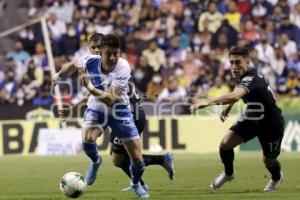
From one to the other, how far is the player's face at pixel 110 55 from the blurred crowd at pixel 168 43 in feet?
47.5

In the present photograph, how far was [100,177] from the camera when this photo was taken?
18.0m

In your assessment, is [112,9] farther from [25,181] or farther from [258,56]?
[25,181]

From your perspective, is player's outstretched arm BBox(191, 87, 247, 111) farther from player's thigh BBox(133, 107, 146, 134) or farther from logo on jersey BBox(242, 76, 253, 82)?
player's thigh BBox(133, 107, 146, 134)

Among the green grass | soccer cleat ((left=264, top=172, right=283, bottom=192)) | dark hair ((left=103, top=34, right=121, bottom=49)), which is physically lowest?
the green grass

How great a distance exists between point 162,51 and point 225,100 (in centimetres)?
1709

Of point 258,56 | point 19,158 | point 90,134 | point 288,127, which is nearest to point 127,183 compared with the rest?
point 90,134

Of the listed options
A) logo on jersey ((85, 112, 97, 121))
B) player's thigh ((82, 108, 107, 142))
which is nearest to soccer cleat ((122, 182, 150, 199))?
player's thigh ((82, 108, 107, 142))

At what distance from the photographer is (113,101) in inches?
503

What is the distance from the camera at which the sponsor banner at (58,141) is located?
26406 mm

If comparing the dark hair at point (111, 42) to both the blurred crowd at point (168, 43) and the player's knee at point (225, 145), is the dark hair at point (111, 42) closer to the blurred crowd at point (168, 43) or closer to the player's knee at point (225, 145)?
the player's knee at point (225, 145)

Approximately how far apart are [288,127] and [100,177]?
10.5 meters

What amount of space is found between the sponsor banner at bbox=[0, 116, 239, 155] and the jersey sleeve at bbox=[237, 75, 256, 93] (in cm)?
1248

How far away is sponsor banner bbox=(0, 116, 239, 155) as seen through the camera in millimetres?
26234

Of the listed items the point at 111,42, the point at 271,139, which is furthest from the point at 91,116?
the point at 271,139
